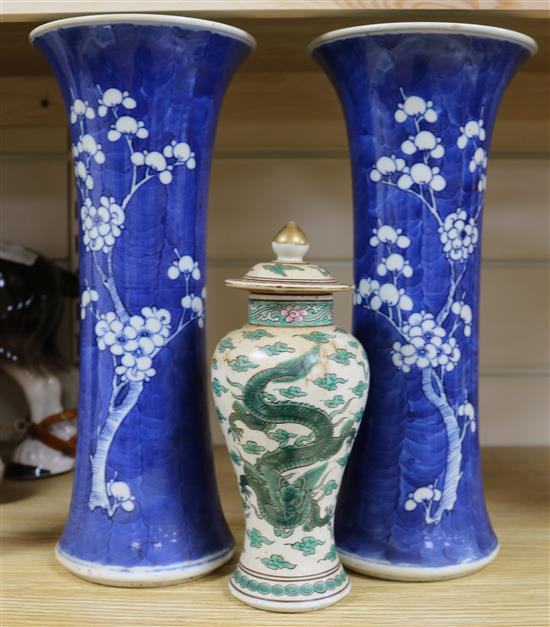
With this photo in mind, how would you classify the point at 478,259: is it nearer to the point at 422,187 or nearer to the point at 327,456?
the point at 422,187

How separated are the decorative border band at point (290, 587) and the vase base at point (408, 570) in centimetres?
5

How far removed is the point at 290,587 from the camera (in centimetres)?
65

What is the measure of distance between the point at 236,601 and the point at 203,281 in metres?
0.26

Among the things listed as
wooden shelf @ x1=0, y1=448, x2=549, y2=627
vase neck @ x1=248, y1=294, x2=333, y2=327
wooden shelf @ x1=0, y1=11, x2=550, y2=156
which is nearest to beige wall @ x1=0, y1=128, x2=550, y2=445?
wooden shelf @ x1=0, y1=11, x2=550, y2=156

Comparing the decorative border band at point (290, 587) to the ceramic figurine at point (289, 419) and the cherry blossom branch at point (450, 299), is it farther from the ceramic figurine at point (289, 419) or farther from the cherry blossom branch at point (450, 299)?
the cherry blossom branch at point (450, 299)

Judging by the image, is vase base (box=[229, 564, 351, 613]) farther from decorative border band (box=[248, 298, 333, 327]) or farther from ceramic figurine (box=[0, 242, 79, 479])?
ceramic figurine (box=[0, 242, 79, 479])

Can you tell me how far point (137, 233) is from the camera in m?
0.67

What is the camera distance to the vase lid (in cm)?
62

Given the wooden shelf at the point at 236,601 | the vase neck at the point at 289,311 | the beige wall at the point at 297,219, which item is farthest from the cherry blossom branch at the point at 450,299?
the beige wall at the point at 297,219

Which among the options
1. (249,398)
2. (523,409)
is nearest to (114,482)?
(249,398)

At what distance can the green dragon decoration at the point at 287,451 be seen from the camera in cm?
60

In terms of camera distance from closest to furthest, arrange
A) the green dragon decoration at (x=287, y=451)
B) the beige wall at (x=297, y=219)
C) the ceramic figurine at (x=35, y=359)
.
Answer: the green dragon decoration at (x=287, y=451) → the ceramic figurine at (x=35, y=359) → the beige wall at (x=297, y=219)

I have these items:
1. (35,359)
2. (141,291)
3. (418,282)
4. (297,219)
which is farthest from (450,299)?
(35,359)

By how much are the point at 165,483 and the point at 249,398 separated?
0.13 metres
